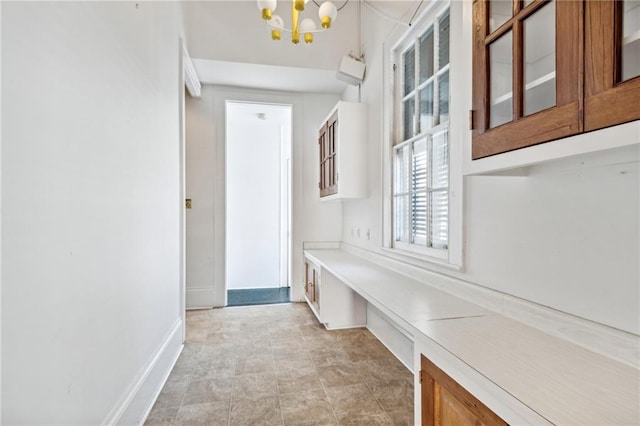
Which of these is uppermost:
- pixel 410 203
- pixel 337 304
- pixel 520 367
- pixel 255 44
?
pixel 255 44

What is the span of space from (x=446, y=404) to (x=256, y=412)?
1261 mm

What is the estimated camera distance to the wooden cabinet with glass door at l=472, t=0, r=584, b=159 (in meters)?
0.83

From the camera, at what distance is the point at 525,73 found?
3.30 ft

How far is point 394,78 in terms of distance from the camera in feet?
8.76

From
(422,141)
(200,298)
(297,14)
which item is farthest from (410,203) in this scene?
(200,298)

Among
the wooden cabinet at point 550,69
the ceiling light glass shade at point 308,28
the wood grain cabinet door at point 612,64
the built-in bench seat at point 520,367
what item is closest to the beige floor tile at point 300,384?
the built-in bench seat at point 520,367

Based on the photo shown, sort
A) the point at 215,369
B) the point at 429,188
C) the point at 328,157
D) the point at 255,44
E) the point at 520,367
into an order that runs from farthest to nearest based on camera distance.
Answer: the point at 328,157, the point at 255,44, the point at 215,369, the point at 429,188, the point at 520,367

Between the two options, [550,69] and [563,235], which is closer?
[550,69]

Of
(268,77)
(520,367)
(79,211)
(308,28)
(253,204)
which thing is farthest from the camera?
(253,204)

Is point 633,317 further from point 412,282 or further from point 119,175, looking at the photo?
point 119,175

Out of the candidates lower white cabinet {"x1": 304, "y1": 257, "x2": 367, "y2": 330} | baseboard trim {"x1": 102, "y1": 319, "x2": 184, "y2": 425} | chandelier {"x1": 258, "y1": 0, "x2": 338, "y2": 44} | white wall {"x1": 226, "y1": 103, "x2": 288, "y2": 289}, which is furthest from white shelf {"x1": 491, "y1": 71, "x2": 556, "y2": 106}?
white wall {"x1": 226, "y1": 103, "x2": 288, "y2": 289}

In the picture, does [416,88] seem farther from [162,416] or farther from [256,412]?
[162,416]

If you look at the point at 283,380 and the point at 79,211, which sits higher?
the point at 79,211

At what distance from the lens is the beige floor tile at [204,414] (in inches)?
70.3
